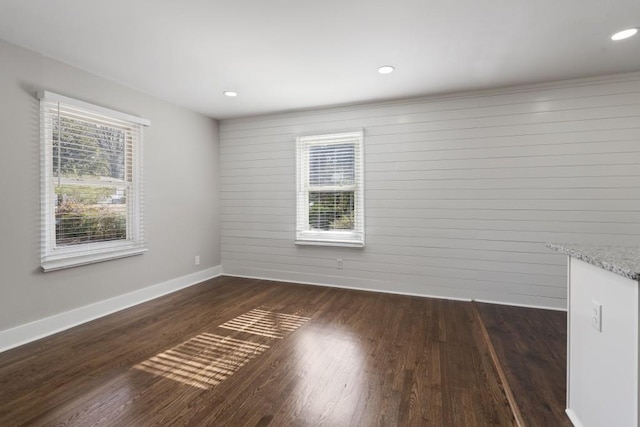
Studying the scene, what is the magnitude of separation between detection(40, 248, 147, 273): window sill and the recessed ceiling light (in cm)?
513

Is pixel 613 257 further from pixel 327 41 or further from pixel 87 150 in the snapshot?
pixel 87 150

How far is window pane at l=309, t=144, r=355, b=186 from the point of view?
4250mm

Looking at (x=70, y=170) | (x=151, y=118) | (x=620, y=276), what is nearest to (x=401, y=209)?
(x=620, y=276)

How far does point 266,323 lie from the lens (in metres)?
3.04

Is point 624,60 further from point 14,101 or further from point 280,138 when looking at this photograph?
point 14,101

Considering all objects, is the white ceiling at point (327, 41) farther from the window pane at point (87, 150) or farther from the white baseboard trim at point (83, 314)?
the white baseboard trim at point (83, 314)

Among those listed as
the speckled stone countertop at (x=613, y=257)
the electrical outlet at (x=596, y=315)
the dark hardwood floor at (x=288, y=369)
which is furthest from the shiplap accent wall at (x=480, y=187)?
the electrical outlet at (x=596, y=315)

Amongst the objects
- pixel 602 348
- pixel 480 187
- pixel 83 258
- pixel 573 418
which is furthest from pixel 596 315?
pixel 83 258

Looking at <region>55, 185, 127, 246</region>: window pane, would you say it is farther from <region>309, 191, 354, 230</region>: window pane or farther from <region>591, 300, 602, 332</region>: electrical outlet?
<region>591, 300, 602, 332</region>: electrical outlet

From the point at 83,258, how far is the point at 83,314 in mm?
578

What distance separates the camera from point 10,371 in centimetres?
216

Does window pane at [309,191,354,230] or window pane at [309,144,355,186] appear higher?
window pane at [309,144,355,186]

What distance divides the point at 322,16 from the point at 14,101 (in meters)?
2.70

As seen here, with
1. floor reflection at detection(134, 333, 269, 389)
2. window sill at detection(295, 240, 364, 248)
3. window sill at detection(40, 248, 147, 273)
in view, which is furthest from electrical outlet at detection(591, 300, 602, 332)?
window sill at detection(40, 248, 147, 273)
